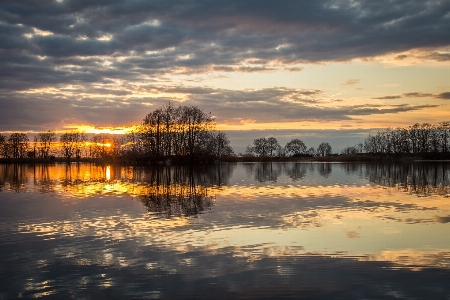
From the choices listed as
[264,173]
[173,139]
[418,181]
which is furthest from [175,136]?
[418,181]

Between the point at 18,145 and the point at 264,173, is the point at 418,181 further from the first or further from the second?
the point at 18,145

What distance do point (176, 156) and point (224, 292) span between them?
269 ft

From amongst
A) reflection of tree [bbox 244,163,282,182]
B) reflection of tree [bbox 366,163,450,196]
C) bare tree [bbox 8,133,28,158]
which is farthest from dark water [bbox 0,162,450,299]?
bare tree [bbox 8,133,28,158]

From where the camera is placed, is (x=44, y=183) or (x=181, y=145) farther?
(x=181, y=145)

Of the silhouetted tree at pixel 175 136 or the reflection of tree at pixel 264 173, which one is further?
the silhouetted tree at pixel 175 136

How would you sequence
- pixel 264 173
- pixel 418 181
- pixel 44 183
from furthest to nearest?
pixel 264 173 < pixel 44 183 < pixel 418 181

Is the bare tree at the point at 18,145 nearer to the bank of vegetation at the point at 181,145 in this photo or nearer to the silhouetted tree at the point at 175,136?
the bank of vegetation at the point at 181,145

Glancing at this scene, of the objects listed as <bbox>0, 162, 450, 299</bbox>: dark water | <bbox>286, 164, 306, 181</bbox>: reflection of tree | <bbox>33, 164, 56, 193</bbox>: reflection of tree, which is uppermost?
<bbox>33, 164, 56, 193</bbox>: reflection of tree

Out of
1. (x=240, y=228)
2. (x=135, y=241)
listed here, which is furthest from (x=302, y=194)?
(x=135, y=241)

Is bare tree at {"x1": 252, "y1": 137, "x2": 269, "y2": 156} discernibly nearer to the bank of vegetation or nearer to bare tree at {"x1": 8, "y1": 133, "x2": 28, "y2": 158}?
the bank of vegetation

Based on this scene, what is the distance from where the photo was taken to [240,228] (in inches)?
552

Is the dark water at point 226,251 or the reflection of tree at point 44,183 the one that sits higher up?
the reflection of tree at point 44,183

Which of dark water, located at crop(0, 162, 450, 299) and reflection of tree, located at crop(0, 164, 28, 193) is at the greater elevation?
reflection of tree, located at crop(0, 164, 28, 193)

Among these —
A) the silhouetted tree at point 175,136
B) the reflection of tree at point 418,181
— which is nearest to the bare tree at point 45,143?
the silhouetted tree at point 175,136
